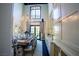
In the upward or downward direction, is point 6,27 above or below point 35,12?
below

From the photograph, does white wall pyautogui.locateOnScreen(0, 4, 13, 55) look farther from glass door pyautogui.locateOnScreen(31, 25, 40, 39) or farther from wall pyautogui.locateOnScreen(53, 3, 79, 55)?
wall pyautogui.locateOnScreen(53, 3, 79, 55)

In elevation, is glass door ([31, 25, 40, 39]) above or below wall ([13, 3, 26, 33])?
below

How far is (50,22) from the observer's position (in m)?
1.65

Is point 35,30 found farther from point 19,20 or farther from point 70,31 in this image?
point 70,31

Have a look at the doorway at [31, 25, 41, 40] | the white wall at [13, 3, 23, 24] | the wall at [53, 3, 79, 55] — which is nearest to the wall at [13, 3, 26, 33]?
the white wall at [13, 3, 23, 24]

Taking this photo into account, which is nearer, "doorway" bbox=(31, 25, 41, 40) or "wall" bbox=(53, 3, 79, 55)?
"wall" bbox=(53, 3, 79, 55)

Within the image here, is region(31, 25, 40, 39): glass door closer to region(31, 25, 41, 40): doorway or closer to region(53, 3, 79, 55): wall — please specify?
region(31, 25, 41, 40): doorway

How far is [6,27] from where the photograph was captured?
164 cm

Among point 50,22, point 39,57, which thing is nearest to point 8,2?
point 50,22

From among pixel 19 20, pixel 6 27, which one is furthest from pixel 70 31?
pixel 6 27

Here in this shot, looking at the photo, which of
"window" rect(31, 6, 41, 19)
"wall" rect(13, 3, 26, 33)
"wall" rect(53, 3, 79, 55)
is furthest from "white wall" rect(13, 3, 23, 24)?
"wall" rect(53, 3, 79, 55)

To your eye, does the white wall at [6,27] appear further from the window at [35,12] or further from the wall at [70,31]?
the wall at [70,31]

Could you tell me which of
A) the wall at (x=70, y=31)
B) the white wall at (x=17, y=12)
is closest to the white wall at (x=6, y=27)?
the white wall at (x=17, y=12)

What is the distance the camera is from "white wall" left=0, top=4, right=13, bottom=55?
5.29ft
